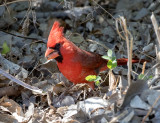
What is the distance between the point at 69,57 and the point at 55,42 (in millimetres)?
228

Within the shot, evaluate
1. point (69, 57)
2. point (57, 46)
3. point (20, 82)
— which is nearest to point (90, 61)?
point (69, 57)

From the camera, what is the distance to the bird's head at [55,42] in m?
2.85

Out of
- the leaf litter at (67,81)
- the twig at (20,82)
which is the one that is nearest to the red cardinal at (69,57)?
the leaf litter at (67,81)

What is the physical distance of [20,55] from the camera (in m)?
3.49

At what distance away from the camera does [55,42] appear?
288cm

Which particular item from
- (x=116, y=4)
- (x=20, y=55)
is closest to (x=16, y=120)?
(x=20, y=55)

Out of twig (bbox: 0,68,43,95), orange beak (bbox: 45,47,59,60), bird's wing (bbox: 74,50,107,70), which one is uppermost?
orange beak (bbox: 45,47,59,60)

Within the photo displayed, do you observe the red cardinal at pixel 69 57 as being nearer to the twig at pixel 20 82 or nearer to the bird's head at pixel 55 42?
the bird's head at pixel 55 42

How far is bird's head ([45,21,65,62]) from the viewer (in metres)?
2.85

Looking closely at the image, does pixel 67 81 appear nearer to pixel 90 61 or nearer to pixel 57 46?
pixel 90 61

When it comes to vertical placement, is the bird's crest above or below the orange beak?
above

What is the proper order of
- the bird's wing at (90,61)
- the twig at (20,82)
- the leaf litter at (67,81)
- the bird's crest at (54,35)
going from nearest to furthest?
the leaf litter at (67,81) → the twig at (20,82) → the bird's crest at (54,35) → the bird's wing at (90,61)

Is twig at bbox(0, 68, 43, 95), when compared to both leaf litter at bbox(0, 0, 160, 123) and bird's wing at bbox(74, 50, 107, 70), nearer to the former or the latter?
leaf litter at bbox(0, 0, 160, 123)

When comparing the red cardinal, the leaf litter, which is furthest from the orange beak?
the leaf litter
